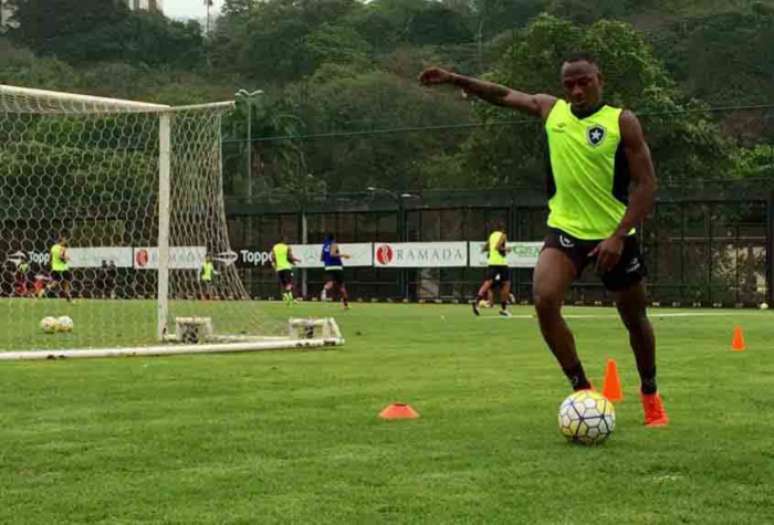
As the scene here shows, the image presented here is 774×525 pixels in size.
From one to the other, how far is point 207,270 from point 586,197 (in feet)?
50.7

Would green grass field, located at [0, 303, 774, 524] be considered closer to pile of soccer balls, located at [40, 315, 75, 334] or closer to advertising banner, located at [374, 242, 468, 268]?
pile of soccer balls, located at [40, 315, 75, 334]

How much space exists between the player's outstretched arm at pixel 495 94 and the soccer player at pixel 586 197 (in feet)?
0.36

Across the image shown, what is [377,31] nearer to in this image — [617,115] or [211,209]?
[211,209]

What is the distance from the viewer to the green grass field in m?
5.36

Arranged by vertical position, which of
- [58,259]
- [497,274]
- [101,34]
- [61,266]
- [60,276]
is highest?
[101,34]

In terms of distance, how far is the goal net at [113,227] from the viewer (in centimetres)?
1723

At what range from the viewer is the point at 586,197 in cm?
773

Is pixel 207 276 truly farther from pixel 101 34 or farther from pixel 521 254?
pixel 101 34

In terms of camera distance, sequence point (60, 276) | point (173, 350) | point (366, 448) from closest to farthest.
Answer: point (366, 448) → point (173, 350) → point (60, 276)

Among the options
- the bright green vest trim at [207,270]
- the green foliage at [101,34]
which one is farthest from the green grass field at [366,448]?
the green foliage at [101,34]

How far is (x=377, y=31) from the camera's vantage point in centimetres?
10244

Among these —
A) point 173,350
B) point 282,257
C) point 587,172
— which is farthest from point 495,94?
point 282,257

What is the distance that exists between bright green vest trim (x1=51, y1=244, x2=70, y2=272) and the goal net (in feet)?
0.12

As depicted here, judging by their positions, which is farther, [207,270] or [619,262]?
[207,270]
